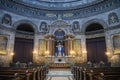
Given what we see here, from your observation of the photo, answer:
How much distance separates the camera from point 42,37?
2323 centimetres

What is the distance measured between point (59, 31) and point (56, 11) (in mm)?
4221

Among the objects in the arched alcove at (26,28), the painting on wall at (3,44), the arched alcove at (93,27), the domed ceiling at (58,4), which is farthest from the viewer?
the arched alcove at (26,28)

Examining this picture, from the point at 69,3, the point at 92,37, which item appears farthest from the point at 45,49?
the point at 69,3

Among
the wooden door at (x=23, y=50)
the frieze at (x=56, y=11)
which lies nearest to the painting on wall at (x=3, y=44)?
the wooden door at (x=23, y=50)

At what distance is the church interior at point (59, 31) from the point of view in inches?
786

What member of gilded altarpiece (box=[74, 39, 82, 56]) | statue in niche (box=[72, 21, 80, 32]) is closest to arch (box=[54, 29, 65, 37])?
statue in niche (box=[72, 21, 80, 32])

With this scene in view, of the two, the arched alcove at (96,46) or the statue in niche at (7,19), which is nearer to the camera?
the statue in niche at (7,19)

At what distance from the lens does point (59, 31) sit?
2362cm

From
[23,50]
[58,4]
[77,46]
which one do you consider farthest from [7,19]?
[77,46]

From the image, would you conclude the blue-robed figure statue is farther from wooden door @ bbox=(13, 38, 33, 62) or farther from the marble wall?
wooden door @ bbox=(13, 38, 33, 62)

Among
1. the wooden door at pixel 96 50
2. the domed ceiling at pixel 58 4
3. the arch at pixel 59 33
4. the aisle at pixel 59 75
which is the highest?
the domed ceiling at pixel 58 4

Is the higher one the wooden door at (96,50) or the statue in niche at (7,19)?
the statue in niche at (7,19)

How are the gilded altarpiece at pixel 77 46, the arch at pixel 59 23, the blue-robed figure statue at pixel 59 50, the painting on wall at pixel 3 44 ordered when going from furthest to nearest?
the arch at pixel 59 23, the gilded altarpiece at pixel 77 46, the blue-robed figure statue at pixel 59 50, the painting on wall at pixel 3 44

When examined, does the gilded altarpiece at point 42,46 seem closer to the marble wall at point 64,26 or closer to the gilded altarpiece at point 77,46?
the marble wall at point 64,26
